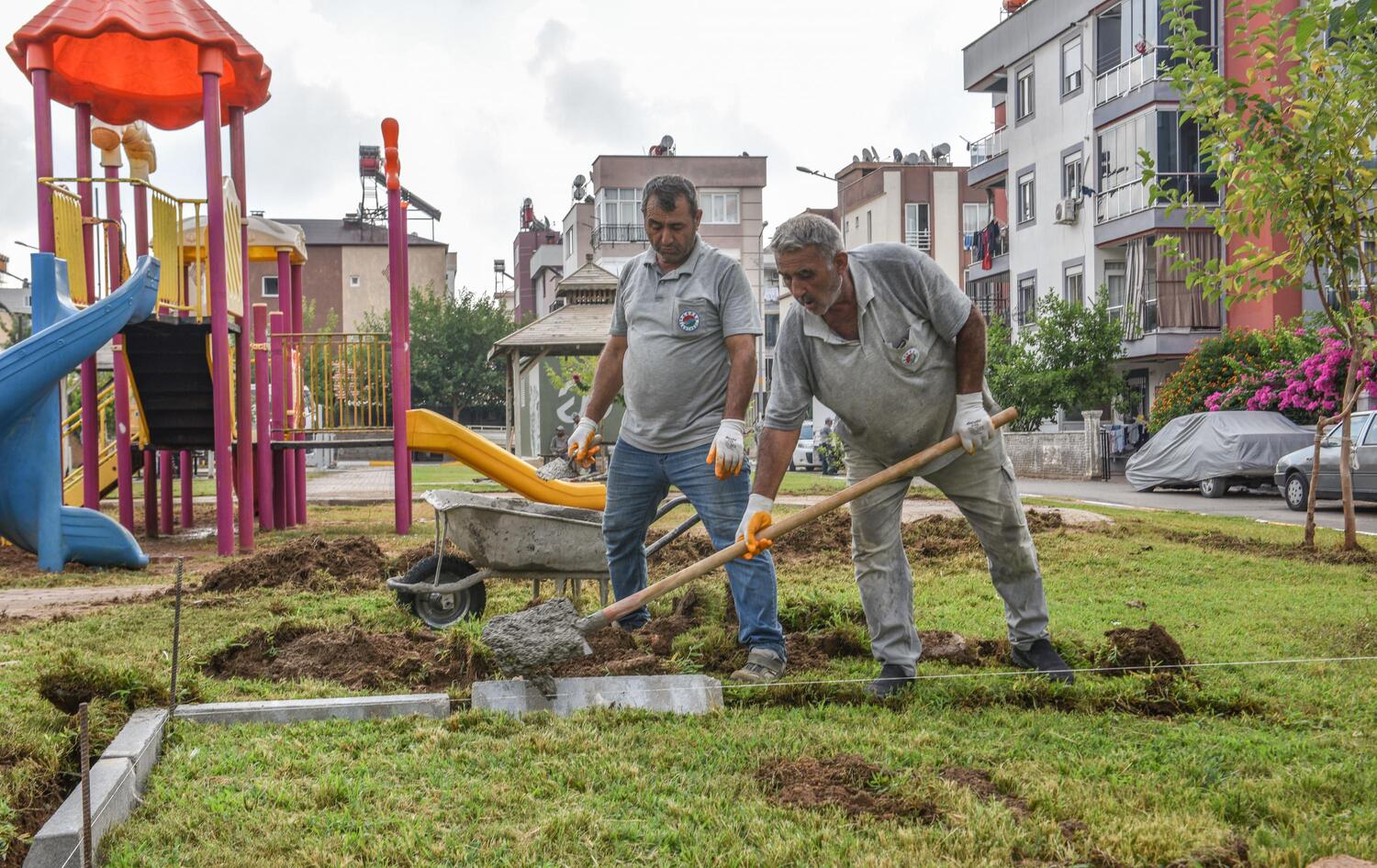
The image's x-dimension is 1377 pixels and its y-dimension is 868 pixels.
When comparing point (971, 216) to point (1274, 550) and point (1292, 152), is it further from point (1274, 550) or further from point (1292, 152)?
point (1292, 152)

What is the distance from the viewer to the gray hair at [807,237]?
414cm

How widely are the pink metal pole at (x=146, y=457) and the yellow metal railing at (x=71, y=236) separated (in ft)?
5.13

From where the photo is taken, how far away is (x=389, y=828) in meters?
3.00

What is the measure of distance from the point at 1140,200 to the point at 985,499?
25599mm

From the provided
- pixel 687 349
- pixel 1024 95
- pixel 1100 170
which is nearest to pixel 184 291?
pixel 687 349

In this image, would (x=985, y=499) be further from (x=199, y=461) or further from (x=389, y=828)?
(x=199, y=461)

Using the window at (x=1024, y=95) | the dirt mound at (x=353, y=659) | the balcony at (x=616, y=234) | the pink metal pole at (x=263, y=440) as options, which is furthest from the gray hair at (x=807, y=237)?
the balcony at (x=616, y=234)

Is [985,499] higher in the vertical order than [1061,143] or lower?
lower

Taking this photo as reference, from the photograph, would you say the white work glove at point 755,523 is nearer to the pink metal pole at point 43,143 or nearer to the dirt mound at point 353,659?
the dirt mound at point 353,659

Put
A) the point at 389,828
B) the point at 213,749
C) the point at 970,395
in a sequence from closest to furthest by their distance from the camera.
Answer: the point at 389,828 → the point at 213,749 → the point at 970,395

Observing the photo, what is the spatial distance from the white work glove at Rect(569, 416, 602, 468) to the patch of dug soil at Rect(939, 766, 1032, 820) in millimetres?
2600

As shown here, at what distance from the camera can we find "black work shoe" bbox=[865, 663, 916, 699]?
4.34 metres

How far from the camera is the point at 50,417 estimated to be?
9172 mm

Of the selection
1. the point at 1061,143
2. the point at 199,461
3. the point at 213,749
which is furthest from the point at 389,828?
the point at 199,461
